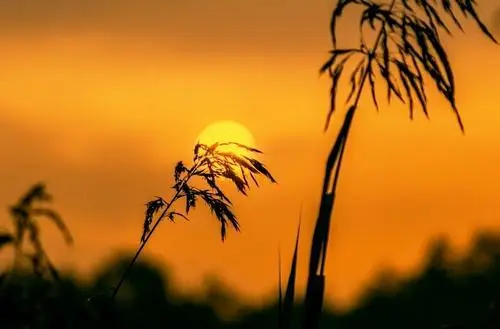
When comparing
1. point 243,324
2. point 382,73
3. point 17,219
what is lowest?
point 243,324

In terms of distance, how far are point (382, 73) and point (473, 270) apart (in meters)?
116

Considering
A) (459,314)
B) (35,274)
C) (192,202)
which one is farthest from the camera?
(459,314)

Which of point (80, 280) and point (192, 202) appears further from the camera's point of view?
point (80, 280)

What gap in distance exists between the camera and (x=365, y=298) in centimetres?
12681

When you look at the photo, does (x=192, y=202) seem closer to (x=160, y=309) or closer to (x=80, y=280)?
(x=80, y=280)

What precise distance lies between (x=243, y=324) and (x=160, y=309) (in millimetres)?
6538

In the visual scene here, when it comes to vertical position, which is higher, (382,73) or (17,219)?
(382,73)

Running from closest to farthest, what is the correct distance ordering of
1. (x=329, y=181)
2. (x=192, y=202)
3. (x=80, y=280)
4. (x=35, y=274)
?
(x=35, y=274) < (x=329, y=181) < (x=192, y=202) < (x=80, y=280)

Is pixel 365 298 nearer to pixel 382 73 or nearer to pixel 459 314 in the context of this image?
pixel 459 314

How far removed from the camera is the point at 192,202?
257 inches

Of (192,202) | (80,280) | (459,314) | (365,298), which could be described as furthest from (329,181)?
(365,298)

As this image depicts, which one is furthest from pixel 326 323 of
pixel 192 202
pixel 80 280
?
pixel 192 202

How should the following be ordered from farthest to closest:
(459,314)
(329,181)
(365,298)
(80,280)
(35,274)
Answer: (365,298), (459,314), (80,280), (329,181), (35,274)

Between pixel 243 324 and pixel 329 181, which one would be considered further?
pixel 243 324
